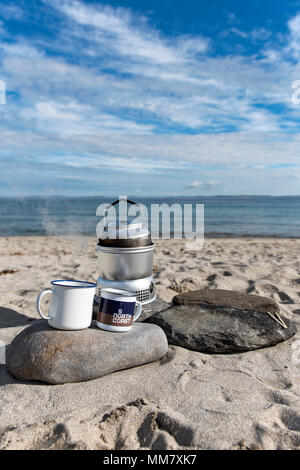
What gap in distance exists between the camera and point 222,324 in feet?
11.0

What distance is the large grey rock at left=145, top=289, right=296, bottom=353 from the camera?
125 inches

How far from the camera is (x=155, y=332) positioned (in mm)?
2982

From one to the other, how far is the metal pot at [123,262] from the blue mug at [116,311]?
63 cm

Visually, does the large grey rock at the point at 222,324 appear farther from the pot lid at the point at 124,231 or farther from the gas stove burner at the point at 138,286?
the pot lid at the point at 124,231

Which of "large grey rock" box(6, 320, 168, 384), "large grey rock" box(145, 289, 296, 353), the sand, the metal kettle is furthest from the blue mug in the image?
the metal kettle

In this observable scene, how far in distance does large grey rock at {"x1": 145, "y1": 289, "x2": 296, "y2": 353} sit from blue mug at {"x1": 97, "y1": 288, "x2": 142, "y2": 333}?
0.59m

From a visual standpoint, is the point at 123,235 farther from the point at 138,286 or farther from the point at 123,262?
the point at 138,286

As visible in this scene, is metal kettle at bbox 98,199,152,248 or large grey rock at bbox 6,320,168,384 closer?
large grey rock at bbox 6,320,168,384

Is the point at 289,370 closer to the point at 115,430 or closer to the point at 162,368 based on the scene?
the point at 162,368

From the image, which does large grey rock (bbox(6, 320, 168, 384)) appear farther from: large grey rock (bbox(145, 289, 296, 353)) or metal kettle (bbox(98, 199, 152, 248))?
metal kettle (bbox(98, 199, 152, 248))
